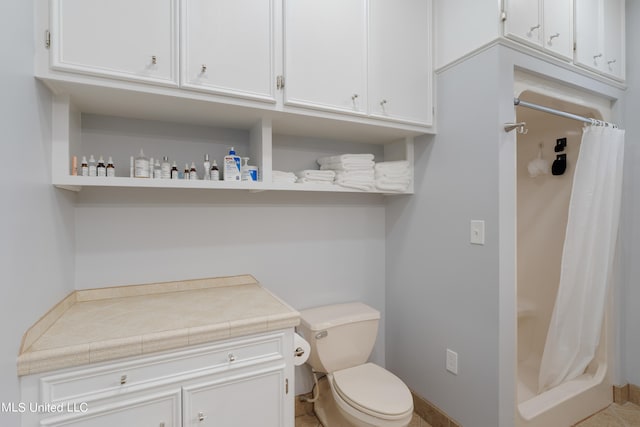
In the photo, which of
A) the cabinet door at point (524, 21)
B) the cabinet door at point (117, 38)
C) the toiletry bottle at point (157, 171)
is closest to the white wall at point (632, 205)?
the cabinet door at point (524, 21)

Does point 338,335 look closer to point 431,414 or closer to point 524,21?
point 431,414

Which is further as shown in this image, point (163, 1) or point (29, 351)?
point (163, 1)

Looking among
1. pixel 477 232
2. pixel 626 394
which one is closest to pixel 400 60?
pixel 477 232

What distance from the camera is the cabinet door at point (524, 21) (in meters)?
1.43

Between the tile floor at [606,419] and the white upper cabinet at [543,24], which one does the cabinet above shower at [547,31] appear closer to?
the white upper cabinet at [543,24]

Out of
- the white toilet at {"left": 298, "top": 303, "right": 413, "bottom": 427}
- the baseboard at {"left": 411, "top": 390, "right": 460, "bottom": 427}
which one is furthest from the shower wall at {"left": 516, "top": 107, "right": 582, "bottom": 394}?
the white toilet at {"left": 298, "top": 303, "right": 413, "bottom": 427}

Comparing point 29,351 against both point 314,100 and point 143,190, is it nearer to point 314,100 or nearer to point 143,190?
point 143,190

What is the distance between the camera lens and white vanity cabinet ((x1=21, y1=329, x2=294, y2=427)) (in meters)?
0.94

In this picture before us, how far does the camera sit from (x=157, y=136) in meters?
1.56

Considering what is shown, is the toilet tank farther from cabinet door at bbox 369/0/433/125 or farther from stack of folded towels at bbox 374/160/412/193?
cabinet door at bbox 369/0/433/125

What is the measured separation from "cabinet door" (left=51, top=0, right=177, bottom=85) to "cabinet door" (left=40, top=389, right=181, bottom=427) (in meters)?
1.14

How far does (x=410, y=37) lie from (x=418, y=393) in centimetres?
211

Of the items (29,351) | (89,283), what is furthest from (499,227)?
(89,283)

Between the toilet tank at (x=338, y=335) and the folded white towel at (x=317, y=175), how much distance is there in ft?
2.60
